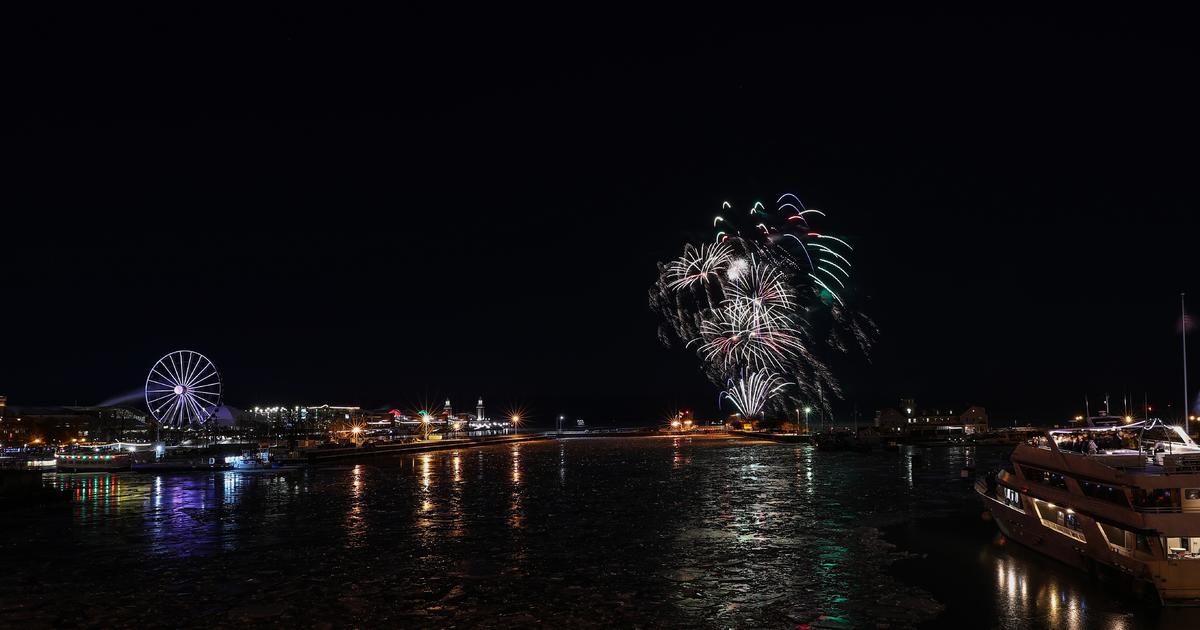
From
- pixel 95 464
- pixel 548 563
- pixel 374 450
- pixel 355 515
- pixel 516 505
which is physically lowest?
pixel 374 450

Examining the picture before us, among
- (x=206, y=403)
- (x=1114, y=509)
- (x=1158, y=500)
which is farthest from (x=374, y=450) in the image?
Answer: (x=1158, y=500)

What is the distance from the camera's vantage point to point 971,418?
181 m

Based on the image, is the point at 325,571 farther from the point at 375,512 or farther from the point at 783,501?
the point at 783,501

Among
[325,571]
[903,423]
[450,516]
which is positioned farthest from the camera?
[903,423]

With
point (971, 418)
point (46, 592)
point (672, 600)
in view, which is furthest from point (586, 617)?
point (971, 418)

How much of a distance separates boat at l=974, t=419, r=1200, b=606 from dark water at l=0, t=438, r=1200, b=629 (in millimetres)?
682

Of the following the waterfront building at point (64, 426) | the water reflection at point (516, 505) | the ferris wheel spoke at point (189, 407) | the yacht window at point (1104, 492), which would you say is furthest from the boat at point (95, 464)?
the waterfront building at point (64, 426)

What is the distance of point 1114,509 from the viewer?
19109mm

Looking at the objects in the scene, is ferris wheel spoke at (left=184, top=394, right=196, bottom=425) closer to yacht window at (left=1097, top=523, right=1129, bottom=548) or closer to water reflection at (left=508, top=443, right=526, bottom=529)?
water reflection at (left=508, top=443, right=526, bottom=529)

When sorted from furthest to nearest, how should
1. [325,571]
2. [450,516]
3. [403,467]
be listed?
[403,467]
[450,516]
[325,571]

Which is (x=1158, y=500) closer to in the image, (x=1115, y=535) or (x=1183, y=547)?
(x=1183, y=547)

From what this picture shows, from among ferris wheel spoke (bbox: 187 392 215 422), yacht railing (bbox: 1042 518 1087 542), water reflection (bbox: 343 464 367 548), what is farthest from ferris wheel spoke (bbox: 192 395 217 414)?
yacht railing (bbox: 1042 518 1087 542)

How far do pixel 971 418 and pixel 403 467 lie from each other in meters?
150

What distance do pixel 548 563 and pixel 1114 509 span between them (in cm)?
1380
